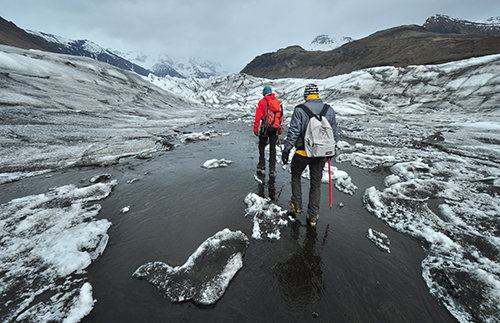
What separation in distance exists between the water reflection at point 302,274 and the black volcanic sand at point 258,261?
0.01m

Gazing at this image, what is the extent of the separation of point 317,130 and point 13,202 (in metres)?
6.61

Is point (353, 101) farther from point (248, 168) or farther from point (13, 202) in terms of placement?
point (13, 202)

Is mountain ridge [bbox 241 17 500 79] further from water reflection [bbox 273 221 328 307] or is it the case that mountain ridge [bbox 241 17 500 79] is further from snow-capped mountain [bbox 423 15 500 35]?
snow-capped mountain [bbox 423 15 500 35]

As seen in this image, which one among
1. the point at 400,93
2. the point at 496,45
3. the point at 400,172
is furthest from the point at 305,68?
the point at 400,172

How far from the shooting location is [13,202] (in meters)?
4.15

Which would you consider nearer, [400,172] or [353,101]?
[400,172]

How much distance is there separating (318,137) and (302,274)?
90.3 inches

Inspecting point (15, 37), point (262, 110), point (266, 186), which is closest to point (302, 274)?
point (266, 186)

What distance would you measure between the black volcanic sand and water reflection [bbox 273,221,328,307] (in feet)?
0.05

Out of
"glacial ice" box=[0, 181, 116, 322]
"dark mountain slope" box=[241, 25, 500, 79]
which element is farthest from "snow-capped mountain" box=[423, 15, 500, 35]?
"glacial ice" box=[0, 181, 116, 322]

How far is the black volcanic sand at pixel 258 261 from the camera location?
2332 millimetres

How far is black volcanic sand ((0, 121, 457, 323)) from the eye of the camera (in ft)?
7.65

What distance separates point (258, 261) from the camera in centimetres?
304

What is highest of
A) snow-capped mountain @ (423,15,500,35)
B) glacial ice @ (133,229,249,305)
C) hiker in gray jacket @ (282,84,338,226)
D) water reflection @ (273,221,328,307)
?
snow-capped mountain @ (423,15,500,35)
